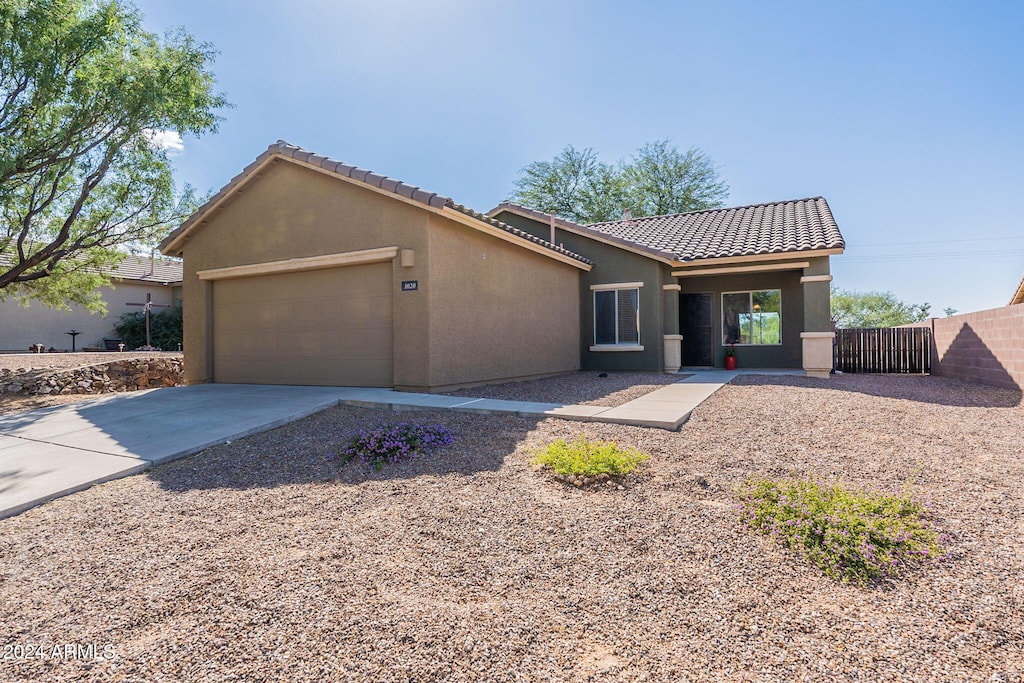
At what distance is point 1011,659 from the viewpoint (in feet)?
7.13

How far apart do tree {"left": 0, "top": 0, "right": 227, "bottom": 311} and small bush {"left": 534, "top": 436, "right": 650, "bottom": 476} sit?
9.53 metres

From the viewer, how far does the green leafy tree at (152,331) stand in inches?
866

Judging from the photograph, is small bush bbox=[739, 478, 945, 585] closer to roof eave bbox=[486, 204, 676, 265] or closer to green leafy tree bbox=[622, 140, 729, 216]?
roof eave bbox=[486, 204, 676, 265]

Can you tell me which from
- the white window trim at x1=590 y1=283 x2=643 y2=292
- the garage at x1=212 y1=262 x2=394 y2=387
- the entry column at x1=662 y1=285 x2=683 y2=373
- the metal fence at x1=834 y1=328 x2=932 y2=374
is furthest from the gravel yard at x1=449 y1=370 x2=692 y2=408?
the metal fence at x1=834 y1=328 x2=932 y2=374

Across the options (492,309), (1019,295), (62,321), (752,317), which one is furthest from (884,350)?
(62,321)

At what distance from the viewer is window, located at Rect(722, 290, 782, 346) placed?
1420cm

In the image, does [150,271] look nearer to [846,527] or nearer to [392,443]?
[392,443]

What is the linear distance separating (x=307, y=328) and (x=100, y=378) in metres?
5.92

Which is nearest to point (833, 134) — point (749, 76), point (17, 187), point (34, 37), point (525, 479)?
point (749, 76)

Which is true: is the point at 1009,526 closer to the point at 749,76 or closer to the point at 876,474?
the point at 876,474

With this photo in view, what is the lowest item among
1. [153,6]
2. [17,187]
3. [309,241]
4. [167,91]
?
[309,241]

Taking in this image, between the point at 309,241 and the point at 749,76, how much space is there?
10.9m

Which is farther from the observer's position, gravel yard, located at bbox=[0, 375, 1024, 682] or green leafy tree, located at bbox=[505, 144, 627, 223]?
green leafy tree, located at bbox=[505, 144, 627, 223]

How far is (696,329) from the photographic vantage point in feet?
48.8
